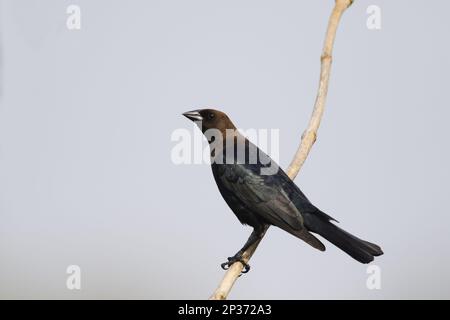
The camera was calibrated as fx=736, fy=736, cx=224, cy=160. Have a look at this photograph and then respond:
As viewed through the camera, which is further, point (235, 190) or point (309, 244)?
point (235, 190)

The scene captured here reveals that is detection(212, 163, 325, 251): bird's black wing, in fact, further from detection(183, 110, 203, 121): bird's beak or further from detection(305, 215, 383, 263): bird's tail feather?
detection(183, 110, 203, 121): bird's beak

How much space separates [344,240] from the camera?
5621mm

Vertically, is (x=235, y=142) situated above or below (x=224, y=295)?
above

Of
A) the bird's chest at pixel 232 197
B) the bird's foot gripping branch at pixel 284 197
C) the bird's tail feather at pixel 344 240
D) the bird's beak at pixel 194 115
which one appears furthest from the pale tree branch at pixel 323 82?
the bird's beak at pixel 194 115

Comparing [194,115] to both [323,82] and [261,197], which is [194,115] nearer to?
[261,197]

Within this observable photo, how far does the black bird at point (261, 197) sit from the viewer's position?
5547mm

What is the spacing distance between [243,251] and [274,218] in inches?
13.6

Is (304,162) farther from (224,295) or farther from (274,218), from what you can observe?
(224,295)

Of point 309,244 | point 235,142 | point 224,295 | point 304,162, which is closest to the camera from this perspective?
point 224,295

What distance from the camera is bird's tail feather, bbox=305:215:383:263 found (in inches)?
215

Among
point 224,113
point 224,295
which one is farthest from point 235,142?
point 224,295

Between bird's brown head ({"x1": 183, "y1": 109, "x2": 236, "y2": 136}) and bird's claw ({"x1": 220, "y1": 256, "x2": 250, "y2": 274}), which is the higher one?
bird's brown head ({"x1": 183, "y1": 109, "x2": 236, "y2": 136})

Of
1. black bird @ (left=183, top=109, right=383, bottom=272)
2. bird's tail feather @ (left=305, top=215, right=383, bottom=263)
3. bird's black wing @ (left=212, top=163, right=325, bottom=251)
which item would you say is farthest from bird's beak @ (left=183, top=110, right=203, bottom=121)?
bird's tail feather @ (left=305, top=215, right=383, bottom=263)

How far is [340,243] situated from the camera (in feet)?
18.4
